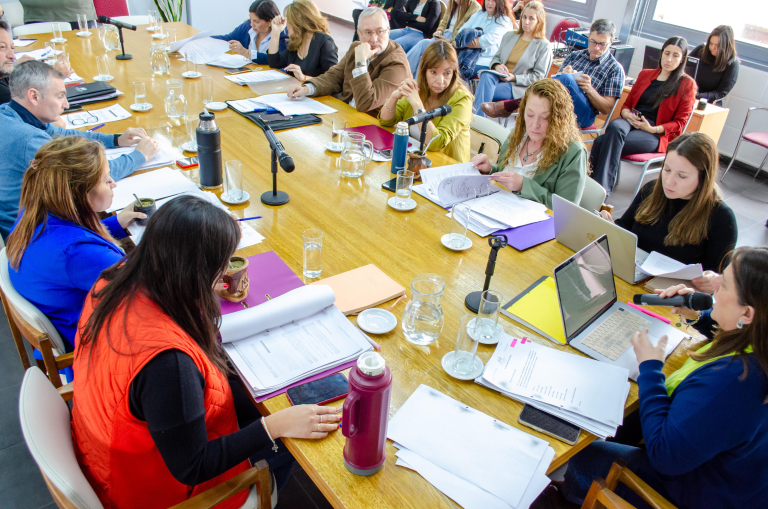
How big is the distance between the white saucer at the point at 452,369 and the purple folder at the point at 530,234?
702 mm

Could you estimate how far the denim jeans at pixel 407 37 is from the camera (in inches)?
251

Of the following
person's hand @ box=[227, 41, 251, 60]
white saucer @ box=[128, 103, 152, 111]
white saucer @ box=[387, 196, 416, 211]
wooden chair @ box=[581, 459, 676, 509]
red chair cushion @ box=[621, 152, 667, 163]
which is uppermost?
person's hand @ box=[227, 41, 251, 60]

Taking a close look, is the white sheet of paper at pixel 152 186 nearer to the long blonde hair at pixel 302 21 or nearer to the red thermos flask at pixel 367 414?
the red thermos flask at pixel 367 414

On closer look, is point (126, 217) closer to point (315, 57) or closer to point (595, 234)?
point (595, 234)

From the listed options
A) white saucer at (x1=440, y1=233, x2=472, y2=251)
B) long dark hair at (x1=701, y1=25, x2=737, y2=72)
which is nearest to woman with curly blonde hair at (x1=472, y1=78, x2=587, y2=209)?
white saucer at (x1=440, y1=233, x2=472, y2=251)

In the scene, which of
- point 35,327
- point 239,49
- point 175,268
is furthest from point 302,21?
point 175,268

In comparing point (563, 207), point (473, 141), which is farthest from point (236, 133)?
point (563, 207)

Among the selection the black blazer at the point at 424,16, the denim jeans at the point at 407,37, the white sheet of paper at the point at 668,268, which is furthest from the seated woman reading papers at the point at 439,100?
the black blazer at the point at 424,16

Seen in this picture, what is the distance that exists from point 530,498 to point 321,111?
8.48 feet

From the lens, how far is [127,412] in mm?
1089

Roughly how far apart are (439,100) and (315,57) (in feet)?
4.39

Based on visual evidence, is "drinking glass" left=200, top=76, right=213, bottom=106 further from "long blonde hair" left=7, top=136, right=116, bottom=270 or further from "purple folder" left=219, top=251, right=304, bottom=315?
"purple folder" left=219, top=251, right=304, bottom=315

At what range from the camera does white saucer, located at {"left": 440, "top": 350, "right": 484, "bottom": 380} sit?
1.37 meters

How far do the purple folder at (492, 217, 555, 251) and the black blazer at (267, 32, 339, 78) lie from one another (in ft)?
7.60
